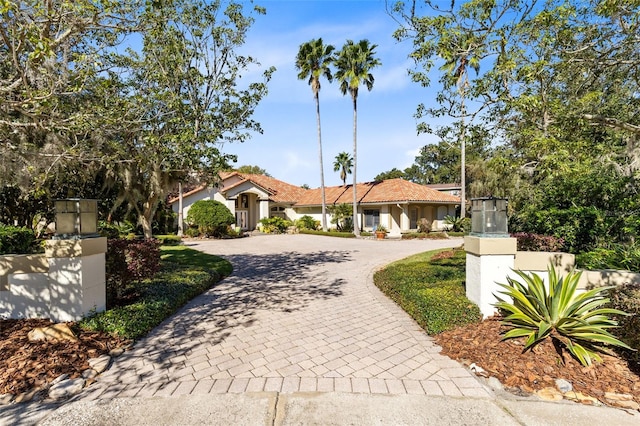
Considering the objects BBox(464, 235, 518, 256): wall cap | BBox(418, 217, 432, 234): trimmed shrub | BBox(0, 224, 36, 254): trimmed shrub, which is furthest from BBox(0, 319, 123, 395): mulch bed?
BBox(418, 217, 432, 234): trimmed shrub

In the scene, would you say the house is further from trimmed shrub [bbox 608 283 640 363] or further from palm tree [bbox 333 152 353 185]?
trimmed shrub [bbox 608 283 640 363]

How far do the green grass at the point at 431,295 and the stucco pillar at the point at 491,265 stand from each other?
0.24 m

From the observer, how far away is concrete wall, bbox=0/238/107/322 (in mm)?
5020

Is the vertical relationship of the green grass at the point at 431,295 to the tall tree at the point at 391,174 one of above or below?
below

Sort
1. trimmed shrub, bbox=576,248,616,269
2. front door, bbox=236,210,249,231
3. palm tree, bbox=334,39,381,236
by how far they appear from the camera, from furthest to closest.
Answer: front door, bbox=236,210,249,231 → palm tree, bbox=334,39,381,236 → trimmed shrub, bbox=576,248,616,269

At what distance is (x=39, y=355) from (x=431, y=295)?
622 centimetres

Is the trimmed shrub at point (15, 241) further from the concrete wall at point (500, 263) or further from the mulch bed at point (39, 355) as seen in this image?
the concrete wall at point (500, 263)

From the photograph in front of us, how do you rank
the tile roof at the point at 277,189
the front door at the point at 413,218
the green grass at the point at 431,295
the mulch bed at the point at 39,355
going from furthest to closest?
1. the tile roof at the point at 277,189
2. the front door at the point at 413,218
3. the green grass at the point at 431,295
4. the mulch bed at the point at 39,355

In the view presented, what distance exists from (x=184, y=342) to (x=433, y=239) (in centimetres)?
2154

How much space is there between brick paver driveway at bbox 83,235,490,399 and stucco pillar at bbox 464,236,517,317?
1.20 meters

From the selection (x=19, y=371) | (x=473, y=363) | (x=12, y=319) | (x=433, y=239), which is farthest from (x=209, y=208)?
(x=473, y=363)

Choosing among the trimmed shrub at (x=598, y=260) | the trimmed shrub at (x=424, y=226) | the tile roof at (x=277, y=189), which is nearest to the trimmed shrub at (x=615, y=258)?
the trimmed shrub at (x=598, y=260)

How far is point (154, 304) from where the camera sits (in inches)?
238

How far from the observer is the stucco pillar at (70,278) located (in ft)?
16.4
